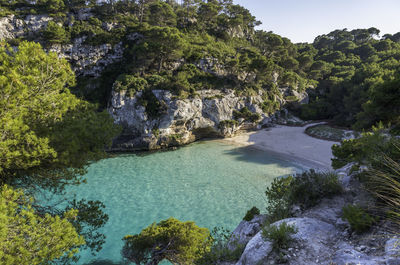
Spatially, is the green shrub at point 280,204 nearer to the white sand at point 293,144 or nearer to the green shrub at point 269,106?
the white sand at point 293,144

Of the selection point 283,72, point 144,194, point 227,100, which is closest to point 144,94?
point 227,100

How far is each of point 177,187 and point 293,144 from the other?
19840 mm

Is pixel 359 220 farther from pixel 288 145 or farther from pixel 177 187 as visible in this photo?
pixel 288 145

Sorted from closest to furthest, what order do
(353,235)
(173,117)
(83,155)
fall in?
1. (353,235)
2. (83,155)
3. (173,117)

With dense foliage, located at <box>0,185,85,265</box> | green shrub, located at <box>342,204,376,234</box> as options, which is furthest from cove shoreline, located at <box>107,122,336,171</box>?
dense foliage, located at <box>0,185,85,265</box>

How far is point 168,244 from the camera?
768 cm

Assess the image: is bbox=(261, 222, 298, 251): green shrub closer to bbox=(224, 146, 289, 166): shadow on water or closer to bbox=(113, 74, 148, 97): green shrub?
bbox=(224, 146, 289, 166): shadow on water

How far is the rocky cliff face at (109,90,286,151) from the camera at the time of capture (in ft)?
90.5

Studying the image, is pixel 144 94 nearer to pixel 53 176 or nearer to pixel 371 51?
pixel 53 176

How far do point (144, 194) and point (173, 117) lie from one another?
14721 millimetres

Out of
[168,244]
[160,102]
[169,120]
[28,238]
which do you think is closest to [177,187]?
[168,244]

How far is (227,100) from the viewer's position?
33688mm

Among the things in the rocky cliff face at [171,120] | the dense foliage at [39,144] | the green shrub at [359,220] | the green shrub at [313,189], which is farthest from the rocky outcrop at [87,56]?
the green shrub at [359,220]

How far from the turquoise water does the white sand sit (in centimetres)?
264
